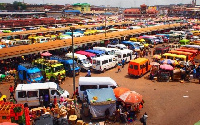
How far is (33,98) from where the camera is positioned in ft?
48.2

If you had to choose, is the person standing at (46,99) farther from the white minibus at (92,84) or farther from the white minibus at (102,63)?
the white minibus at (102,63)

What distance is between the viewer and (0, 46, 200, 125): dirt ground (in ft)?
44.5

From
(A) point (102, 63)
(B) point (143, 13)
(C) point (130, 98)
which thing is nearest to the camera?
(C) point (130, 98)

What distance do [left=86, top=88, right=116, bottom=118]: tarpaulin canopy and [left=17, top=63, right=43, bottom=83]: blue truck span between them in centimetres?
719

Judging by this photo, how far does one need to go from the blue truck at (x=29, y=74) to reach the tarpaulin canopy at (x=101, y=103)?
7188 millimetres

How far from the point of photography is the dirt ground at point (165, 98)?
13.6 metres

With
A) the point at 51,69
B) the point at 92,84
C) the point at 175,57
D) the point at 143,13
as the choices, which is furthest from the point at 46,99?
the point at 143,13

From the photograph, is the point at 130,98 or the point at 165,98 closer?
the point at 130,98

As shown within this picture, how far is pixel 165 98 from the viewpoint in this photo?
657 inches

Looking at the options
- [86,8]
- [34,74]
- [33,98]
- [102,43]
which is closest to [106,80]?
[33,98]

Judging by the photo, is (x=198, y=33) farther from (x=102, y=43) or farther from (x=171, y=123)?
(x=171, y=123)

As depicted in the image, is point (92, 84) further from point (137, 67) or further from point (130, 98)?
point (137, 67)

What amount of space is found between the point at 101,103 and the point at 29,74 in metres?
8.87

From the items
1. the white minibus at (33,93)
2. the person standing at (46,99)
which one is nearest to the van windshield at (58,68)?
the white minibus at (33,93)
